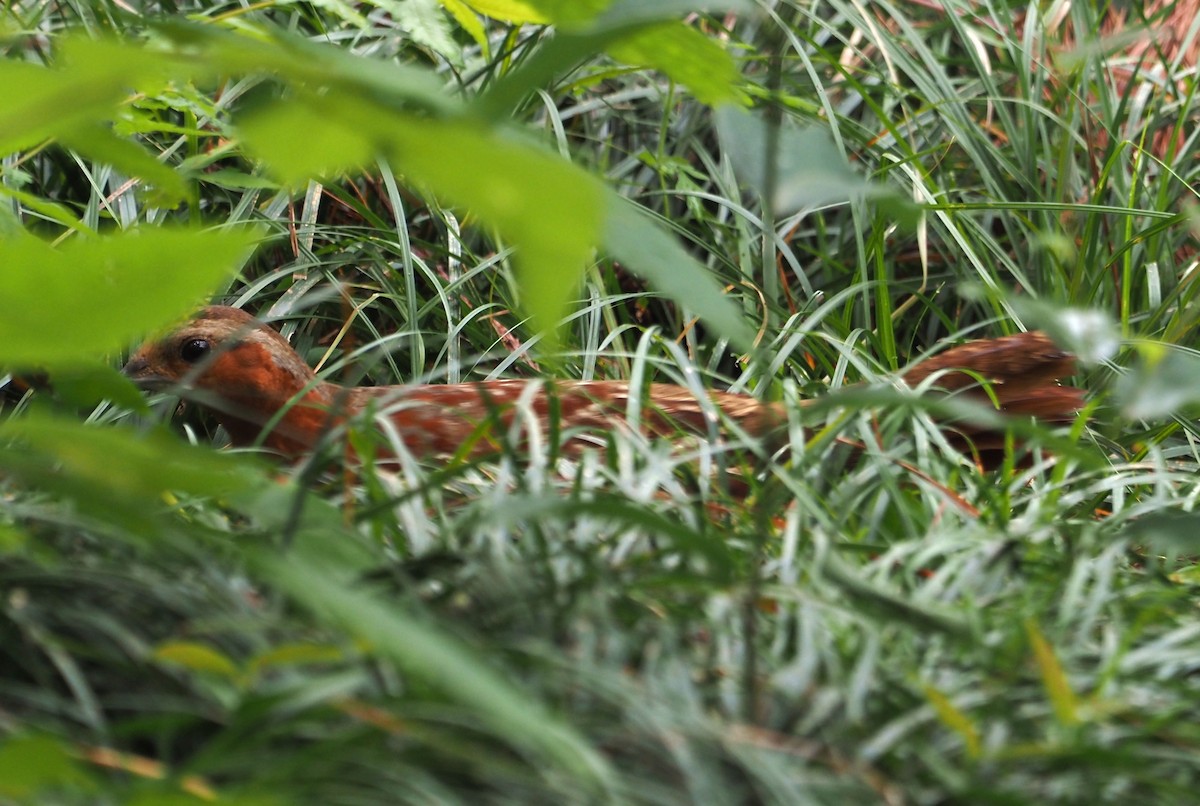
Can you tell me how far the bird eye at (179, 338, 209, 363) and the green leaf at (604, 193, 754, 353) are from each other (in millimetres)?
2374

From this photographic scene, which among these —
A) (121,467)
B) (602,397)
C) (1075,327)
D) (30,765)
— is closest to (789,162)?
(1075,327)

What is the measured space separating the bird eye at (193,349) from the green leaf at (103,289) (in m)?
2.29

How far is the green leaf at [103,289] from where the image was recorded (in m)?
0.77

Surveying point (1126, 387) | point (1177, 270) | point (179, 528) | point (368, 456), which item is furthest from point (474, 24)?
point (1177, 270)

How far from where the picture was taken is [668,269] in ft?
2.68

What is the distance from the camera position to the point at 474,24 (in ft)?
5.97

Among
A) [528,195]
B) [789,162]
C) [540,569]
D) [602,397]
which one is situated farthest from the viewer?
[602,397]

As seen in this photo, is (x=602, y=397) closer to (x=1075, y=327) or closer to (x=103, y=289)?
(x=1075, y=327)

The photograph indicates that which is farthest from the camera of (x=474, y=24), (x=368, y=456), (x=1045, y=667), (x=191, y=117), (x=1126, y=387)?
(x=191, y=117)

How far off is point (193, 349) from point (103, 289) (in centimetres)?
238

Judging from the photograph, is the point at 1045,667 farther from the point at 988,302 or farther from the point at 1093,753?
the point at 988,302

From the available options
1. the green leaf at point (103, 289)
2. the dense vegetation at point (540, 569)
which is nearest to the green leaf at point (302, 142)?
the dense vegetation at point (540, 569)

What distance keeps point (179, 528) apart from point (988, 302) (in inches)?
98.1

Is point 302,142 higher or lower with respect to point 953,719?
higher
